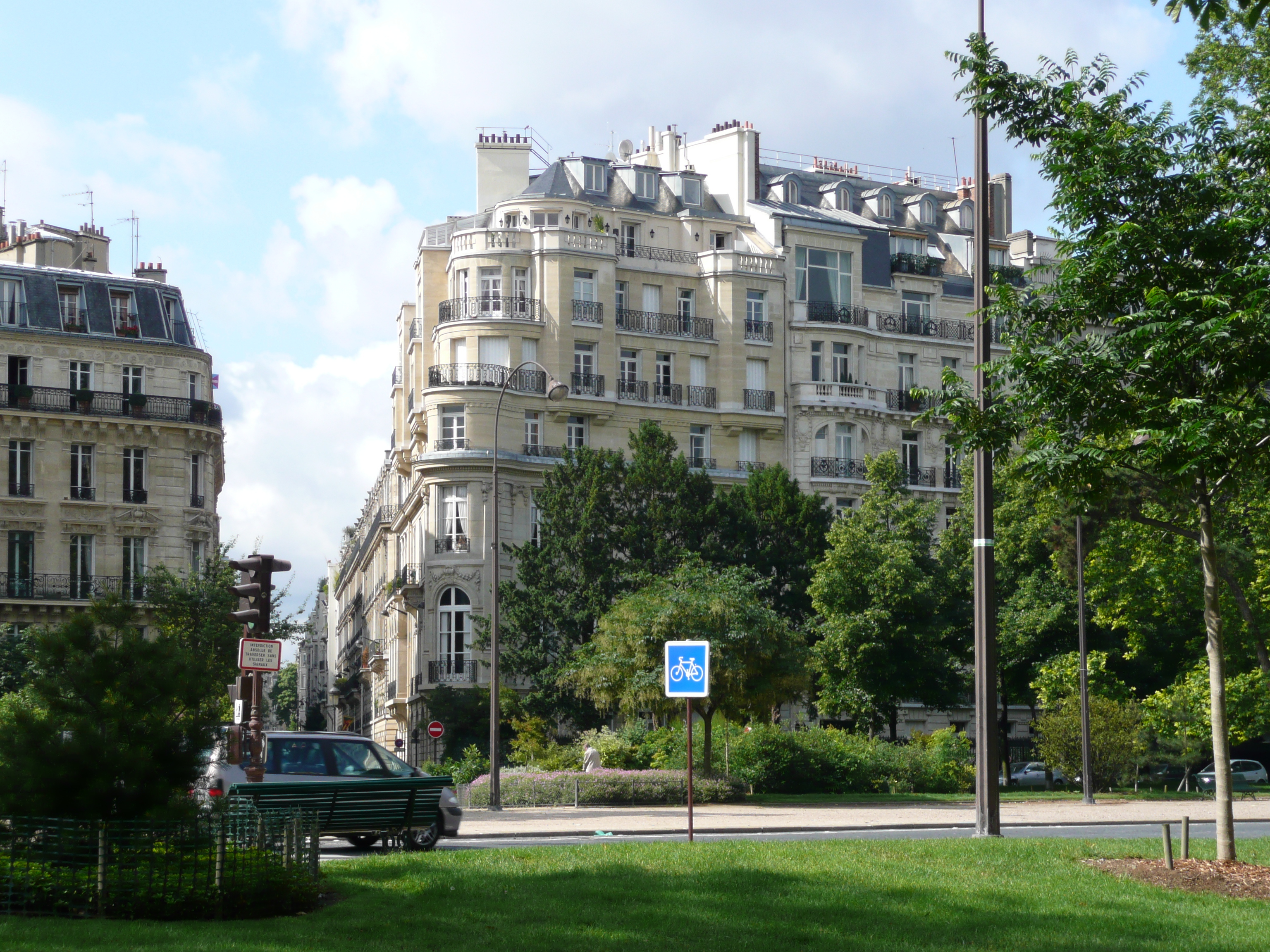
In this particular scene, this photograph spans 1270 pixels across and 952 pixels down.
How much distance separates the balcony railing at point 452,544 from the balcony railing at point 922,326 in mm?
21744

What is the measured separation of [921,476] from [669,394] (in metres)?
12.3

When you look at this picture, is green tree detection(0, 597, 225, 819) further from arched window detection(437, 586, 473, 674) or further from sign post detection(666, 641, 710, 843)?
arched window detection(437, 586, 473, 674)

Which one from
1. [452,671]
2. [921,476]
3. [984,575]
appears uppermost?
[921,476]

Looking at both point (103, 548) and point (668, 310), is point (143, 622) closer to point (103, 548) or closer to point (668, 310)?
point (103, 548)

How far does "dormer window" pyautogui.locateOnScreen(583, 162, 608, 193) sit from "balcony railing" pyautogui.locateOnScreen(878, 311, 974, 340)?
1356cm

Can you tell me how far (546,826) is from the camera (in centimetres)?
2781

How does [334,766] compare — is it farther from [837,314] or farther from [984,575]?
[837,314]

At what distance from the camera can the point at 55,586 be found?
56406 mm

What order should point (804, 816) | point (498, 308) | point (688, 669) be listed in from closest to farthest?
point (688, 669) < point (804, 816) < point (498, 308)

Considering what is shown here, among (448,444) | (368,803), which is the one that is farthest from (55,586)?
(368,803)

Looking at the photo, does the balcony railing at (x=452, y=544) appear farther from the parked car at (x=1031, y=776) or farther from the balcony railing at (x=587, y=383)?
the parked car at (x=1031, y=776)

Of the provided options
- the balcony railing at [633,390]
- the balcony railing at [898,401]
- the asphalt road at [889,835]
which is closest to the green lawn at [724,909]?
the asphalt road at [889,835]

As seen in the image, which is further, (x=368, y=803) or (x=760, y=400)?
(x=760, y=400)

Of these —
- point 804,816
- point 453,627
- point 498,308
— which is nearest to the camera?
point 804,816
